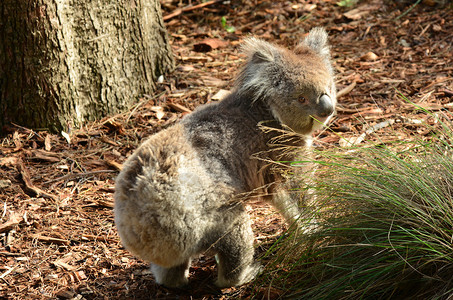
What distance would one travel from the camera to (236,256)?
339 cm

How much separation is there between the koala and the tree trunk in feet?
5.92

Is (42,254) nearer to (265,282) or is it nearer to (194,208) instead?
(194,208)

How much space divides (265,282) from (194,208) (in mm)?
698

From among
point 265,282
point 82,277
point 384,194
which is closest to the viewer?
point 384,194

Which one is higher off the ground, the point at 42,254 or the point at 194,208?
the point at 194,208

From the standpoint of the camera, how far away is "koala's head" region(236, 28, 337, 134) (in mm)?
3795

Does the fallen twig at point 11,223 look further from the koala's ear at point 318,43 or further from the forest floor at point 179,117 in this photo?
the koala's ear at point 318,43

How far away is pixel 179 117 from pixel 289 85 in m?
1.83

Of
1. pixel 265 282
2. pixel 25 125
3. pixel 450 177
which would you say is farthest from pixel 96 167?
pixel 450 177

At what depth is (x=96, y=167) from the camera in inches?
191

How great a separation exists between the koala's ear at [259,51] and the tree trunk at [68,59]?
71.3 inches

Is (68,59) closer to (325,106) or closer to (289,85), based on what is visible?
(289,85)

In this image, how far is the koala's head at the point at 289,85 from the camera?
3.79 m

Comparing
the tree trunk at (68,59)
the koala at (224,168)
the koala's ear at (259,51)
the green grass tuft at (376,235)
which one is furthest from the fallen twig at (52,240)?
the koala's ear at (259,51)
